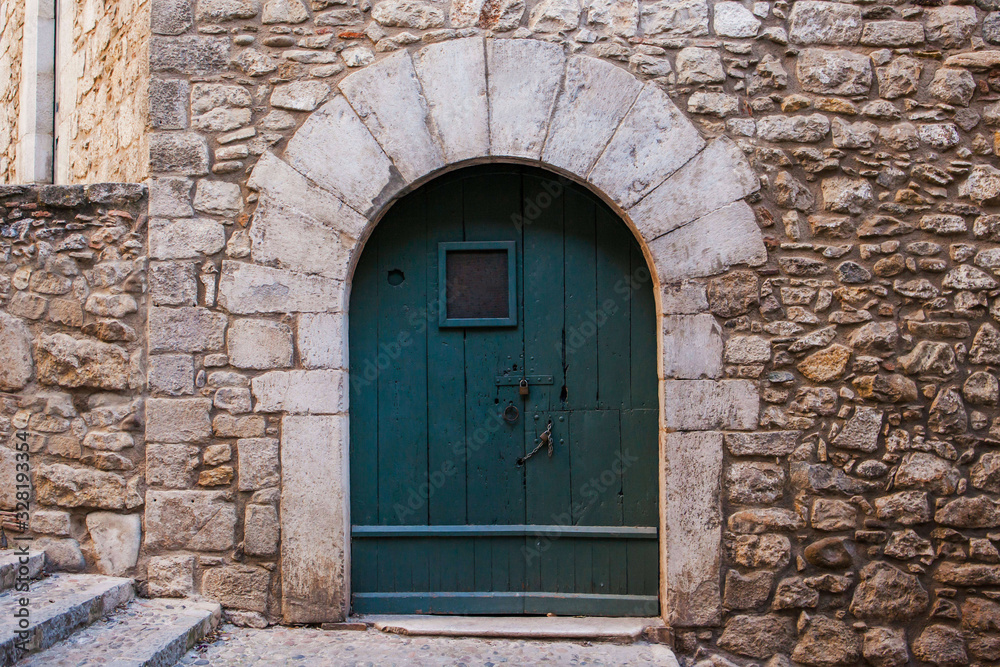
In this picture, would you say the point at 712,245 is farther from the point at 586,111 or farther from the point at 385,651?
the point at 385,651

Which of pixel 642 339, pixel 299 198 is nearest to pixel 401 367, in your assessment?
pixel 299 198

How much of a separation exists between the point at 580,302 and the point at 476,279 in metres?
0.48

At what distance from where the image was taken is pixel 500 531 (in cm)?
290

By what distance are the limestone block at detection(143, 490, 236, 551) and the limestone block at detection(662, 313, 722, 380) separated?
1.92 metres

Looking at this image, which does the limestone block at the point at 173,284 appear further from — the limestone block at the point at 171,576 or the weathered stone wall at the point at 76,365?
the limestone block at the point at 171,576

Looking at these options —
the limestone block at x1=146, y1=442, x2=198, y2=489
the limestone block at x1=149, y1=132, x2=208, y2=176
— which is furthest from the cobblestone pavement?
the limestone block at x1=149, y1=132, x2=208, y2=176

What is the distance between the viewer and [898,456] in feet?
8.73

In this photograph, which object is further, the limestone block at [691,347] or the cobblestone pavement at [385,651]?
the limestone block at [691,347]

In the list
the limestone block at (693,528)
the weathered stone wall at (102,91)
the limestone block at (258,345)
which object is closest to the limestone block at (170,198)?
the weathered stone wall at (102,91)

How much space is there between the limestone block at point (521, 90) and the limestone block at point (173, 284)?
1382mm

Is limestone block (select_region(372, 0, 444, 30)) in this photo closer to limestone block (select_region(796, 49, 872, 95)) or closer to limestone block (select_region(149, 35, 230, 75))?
limestone block (select_region(149, 35, 230, 75))

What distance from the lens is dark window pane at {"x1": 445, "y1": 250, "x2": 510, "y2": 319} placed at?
2955mm

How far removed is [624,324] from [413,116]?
1278 mm

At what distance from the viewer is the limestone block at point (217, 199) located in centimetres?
278
